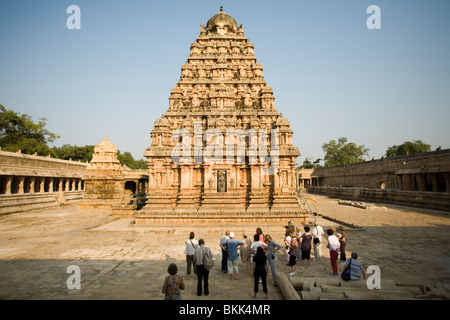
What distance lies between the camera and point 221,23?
28.5m

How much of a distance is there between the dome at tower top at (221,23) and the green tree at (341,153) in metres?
59.6

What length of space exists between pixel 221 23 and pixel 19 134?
→ 4448cm

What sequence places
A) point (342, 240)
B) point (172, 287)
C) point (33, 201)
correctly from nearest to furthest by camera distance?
point (172, 287) → point (342, 240) → point (33, 201)

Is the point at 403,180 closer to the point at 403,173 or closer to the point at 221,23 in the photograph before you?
the point at 403,173

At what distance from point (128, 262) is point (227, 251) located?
14.8 feet

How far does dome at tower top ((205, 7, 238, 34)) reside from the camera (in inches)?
1121

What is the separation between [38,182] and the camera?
113 feet

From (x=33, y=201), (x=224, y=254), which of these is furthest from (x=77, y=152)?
(x=224, y=254)

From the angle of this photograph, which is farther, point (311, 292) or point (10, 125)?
point (10, 125)

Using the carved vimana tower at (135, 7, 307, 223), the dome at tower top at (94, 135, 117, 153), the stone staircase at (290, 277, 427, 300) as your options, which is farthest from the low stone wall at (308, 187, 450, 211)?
the dome at tower top at (94, 135, 117, 153)

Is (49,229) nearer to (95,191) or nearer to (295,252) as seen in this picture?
(95,191)

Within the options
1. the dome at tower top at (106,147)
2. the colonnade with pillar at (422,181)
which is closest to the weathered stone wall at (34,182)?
the dome at tower top at (106,147)

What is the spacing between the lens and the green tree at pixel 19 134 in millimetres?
43281
